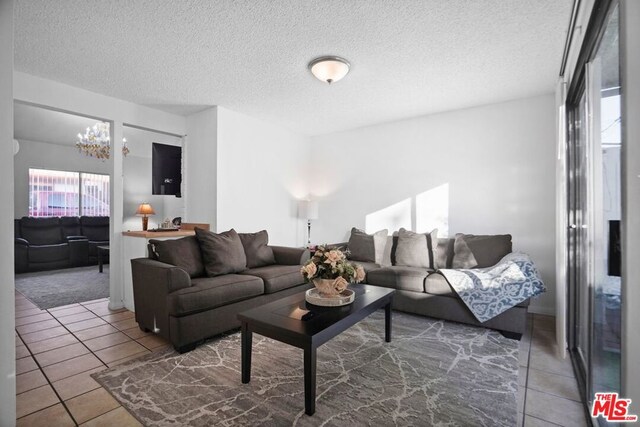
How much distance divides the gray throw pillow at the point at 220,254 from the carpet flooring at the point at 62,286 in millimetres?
2184

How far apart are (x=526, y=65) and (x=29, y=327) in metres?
5.47

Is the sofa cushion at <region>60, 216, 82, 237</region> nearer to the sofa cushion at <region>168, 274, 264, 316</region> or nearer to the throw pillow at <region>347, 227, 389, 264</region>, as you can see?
the sofa cushion at <region>168, 274, 264, 316</region>

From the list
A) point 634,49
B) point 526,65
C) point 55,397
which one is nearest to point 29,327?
point 55,397

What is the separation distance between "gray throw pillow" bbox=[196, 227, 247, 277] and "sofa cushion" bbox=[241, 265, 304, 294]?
0.55 ft

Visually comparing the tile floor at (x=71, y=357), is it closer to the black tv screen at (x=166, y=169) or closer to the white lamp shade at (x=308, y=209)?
the black tv screen at (x=166, y=169)

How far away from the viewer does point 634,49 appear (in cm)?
87

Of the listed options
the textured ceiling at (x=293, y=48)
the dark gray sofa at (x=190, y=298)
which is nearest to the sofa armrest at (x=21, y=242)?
the textured ceiling at (x=293, y=48)

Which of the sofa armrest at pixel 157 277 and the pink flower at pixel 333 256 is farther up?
the pink flower at pixel 333 256

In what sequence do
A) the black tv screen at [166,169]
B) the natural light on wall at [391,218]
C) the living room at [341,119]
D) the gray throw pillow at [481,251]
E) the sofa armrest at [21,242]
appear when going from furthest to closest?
1. the sofa armrest at [21,242]
2. the natural light on wall at [391,218]
3. the black tv screen at [166,169]
4. the gray throw pillow at [481,251]
5. the living room at [341,119]

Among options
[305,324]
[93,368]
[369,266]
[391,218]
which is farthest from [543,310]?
[93,368]

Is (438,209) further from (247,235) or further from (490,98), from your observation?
(247,235)

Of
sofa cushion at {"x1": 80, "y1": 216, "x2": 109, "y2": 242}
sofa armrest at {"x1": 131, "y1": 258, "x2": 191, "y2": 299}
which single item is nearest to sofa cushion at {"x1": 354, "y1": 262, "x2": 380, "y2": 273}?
sofa armrest at {"x1": 131, "y1": 258, "x2": 191, "y2": 299}

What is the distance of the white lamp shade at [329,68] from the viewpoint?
279 centimetres

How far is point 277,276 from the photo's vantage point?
10.8 feet
